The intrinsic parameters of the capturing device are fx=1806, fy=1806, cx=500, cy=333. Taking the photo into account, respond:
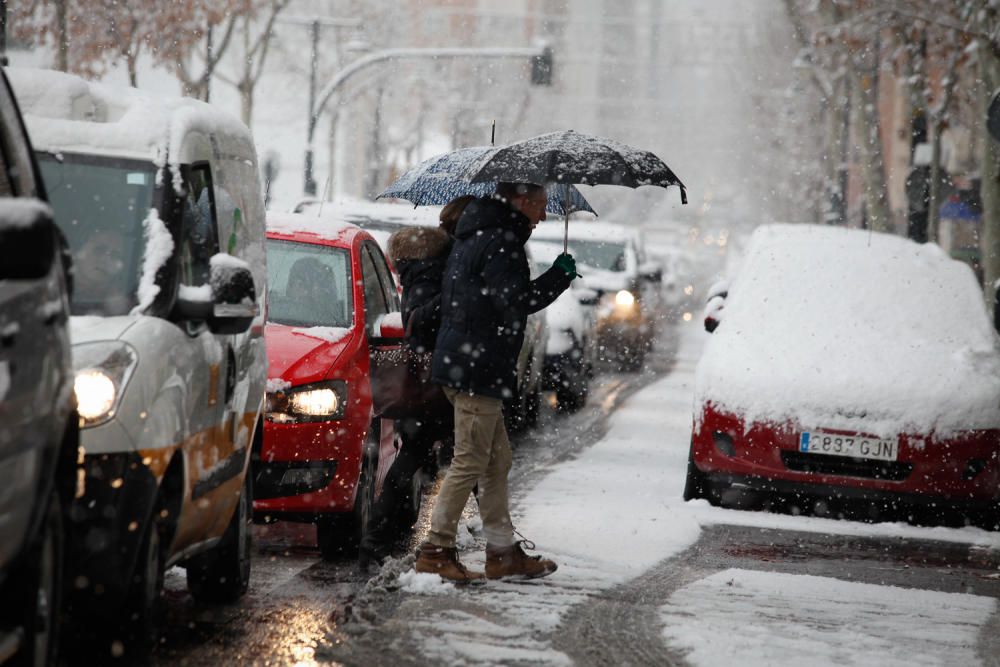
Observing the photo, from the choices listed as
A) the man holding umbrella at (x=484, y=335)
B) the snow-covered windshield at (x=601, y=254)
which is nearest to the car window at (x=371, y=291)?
the man holding umbrella at (x=484, y=335)

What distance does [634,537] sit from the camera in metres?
9.30

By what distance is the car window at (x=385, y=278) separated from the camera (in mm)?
9977

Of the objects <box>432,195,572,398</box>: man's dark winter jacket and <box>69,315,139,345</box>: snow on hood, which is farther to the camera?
<box>432,195,572,398</box>: man's dark winter jacket

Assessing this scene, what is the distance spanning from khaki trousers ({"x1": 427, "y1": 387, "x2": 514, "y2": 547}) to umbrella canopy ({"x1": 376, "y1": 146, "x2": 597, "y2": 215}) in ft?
5.22

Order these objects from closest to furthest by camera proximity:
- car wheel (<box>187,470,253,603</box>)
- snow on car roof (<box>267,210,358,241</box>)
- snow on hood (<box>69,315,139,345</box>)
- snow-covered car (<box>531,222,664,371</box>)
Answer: snow on hood (<box>69,315,139,345</box>), car wheel (<box>187,470,253,603</box>), snow on car roof (<box>267,210,358,241</box>), snow-covered car (<box>531,222,664,371</box>)

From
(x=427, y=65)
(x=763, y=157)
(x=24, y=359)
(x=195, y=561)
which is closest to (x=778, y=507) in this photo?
(x=195, y=561)

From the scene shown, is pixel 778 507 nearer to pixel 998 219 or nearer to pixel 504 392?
pixel 504 392

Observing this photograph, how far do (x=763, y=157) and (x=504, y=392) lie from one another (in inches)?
3170

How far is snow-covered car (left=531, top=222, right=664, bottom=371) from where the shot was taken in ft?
79.2

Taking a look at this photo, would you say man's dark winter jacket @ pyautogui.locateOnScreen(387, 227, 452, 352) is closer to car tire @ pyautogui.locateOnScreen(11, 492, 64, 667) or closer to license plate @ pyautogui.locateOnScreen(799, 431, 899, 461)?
license plate @ pyautogui.locateOnScreen(799, 431, 899, 461)

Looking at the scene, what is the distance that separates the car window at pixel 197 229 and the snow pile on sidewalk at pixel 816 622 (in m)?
2.20

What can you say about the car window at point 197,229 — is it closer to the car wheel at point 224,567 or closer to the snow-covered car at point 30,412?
the car wheel at point 224,567

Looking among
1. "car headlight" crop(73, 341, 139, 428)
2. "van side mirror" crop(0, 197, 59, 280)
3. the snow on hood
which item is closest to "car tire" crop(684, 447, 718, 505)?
the snow on hood

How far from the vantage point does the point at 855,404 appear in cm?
1016
